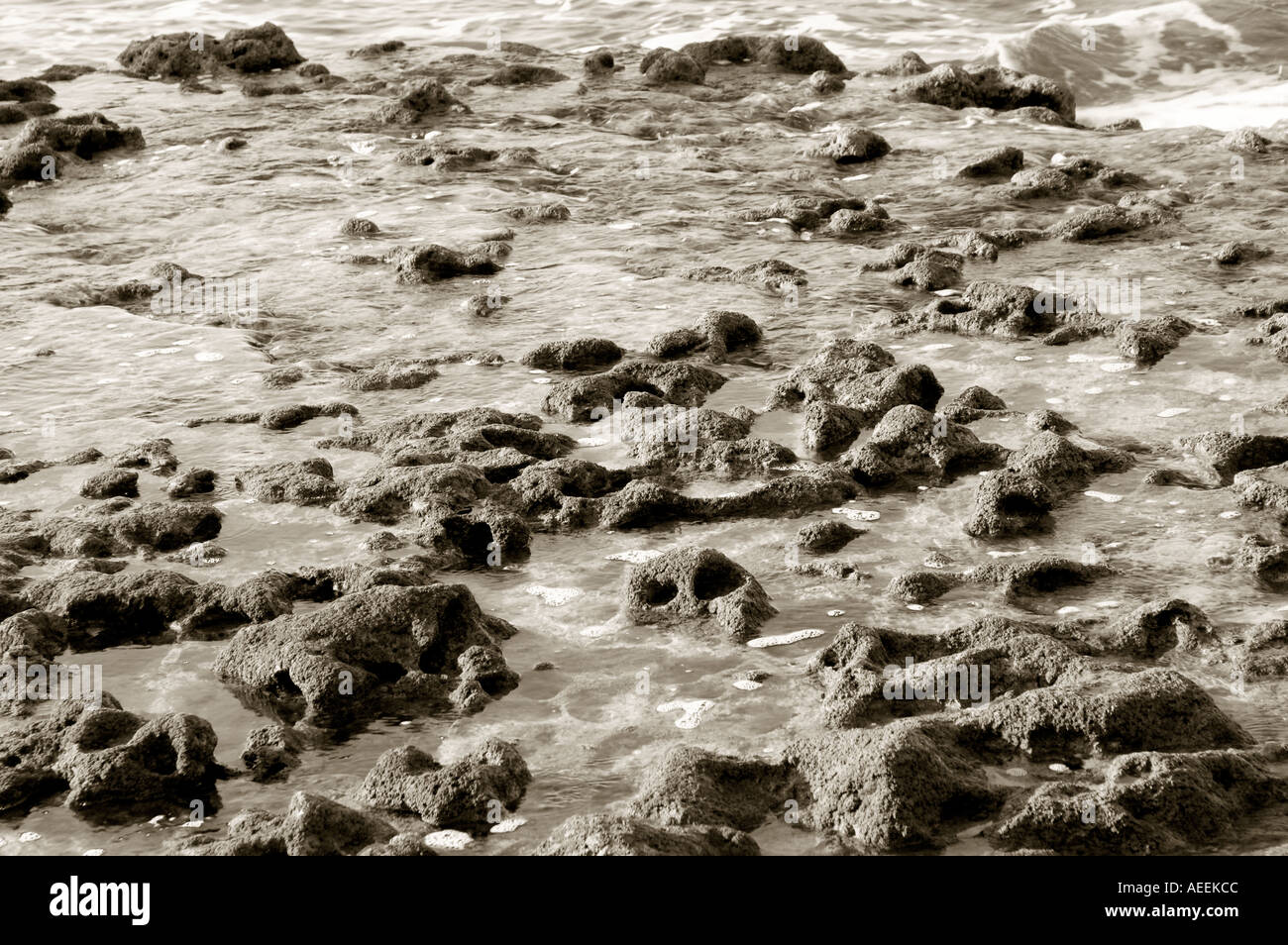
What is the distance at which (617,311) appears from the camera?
9453 millimetres

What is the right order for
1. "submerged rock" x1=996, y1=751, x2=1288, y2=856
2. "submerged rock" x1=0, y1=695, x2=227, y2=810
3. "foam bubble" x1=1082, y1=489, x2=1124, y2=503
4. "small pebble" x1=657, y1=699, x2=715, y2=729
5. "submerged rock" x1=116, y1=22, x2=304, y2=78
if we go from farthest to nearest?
"submerged rock" x1=116, y1=22, x2=304, y2=78 < "foam bubble" x1=1082, y1=489, x2=1124, y2=503 < "small pebble" x1=657, y1=699, x2=715, y2=729 < "submerged rock" x1=0, y1=695, x2=227, y2=810 < "submerged rock" x1=996, y1=751, x2=1288, y2=856

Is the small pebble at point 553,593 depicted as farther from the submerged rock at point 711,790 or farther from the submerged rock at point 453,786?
the submerged rock at point 711,790

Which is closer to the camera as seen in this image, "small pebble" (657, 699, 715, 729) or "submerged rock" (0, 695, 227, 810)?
"submerged rock" (0, 695, 227, 810)

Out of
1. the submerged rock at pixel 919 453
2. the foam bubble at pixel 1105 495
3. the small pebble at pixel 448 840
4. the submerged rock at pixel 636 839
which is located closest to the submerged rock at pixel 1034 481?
the foam bubble at pixel 1105 495

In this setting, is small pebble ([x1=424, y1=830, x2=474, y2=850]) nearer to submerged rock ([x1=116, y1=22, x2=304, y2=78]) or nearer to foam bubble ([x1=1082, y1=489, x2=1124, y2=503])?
foam bubble ([x1=1082, y1=489, x2=1124, y2=503])

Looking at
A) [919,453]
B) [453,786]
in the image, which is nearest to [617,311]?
[919,453]

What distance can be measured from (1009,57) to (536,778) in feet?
44.4

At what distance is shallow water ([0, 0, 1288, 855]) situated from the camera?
5.54 meters

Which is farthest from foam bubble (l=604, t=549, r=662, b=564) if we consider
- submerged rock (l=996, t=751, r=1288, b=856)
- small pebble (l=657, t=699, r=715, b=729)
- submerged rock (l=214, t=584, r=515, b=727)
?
submerged rock (l=996, t=751, r=1288, b=856)

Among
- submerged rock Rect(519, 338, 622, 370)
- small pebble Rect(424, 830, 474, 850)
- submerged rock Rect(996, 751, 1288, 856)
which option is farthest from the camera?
submerged rock Rect(519, 338, 622, 370)

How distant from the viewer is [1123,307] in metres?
9.00

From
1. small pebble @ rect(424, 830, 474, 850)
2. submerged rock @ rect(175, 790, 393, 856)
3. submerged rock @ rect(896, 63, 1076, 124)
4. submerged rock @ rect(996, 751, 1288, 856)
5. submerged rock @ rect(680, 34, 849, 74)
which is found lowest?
small pebble @ rect(424, 830, 474, 850)
